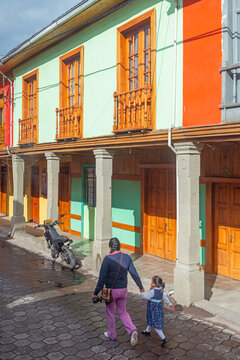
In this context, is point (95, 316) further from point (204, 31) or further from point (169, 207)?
point (204, 31)

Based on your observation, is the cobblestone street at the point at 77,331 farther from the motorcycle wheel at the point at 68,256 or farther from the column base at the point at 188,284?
the motorcycle wheel at the point at 68,256

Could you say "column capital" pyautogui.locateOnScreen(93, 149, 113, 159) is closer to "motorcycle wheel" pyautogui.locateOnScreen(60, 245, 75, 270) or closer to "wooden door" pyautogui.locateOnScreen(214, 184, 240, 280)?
"motorcycle wheel" pyautogui.locateOnScreen(60, 245, 75, 270)

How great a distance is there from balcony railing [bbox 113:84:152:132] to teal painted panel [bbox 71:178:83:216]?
575 centimetres

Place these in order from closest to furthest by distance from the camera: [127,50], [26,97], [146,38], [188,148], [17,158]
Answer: [188,148]
[146,38]
[127,50]
[26,97]
[17,158]

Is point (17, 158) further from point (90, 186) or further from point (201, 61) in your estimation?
point (201, 61)

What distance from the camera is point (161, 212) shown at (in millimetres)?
11039

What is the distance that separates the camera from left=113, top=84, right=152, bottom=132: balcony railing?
8359 millimetres

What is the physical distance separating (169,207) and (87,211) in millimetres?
4461

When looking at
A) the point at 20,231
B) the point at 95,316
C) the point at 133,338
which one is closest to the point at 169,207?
the point at 95,316

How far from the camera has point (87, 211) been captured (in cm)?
1420

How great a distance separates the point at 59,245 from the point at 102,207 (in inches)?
78.8

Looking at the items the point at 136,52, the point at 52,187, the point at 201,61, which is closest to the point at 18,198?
the point at 52,187

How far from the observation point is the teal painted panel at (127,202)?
11.8m

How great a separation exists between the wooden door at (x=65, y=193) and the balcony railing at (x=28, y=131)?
7.25 feet
